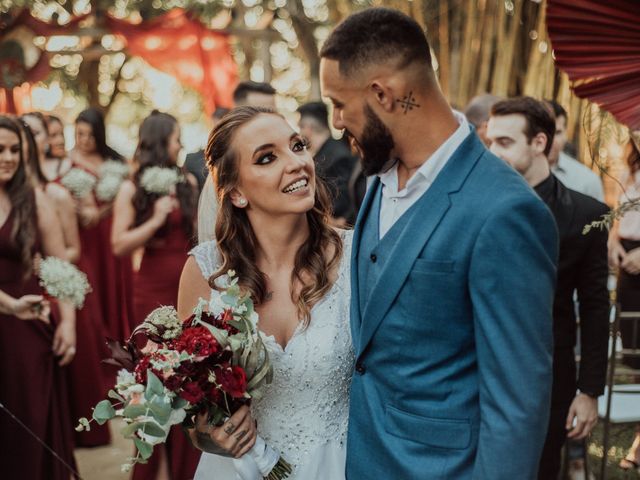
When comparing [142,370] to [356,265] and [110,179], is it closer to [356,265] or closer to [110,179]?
[356,265]

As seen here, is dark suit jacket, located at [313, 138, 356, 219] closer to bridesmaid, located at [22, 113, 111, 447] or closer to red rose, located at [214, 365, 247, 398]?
bridesmaid, located at [22, 113, 111, 447]

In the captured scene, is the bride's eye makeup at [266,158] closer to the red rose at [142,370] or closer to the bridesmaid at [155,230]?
the red rose at [142,370]

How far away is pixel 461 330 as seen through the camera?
1983mm

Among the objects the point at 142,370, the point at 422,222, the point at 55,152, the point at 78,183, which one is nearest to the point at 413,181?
the point at 422,222

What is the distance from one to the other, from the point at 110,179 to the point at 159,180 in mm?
1614

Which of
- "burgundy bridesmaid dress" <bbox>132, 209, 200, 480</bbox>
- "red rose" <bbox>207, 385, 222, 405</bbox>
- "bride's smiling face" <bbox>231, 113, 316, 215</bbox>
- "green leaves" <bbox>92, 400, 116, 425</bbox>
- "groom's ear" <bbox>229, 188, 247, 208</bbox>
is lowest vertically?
"burgundy bridesmaid dress" <bbox>132, 209, 200, 480</bbox>

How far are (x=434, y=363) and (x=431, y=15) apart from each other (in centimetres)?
658

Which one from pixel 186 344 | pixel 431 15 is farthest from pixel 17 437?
pixel 431 15

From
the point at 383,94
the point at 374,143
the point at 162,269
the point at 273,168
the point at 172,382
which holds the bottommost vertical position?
the point at 162,269

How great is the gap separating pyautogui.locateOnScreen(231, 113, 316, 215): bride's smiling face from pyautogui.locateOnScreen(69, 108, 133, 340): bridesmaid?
444 cm

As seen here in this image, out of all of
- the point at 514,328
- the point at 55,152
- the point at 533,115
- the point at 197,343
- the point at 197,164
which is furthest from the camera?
the point at 55,152

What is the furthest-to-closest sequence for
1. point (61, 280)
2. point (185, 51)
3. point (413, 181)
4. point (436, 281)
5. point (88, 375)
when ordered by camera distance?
point (185, 51) < point (88, 375) < point (61, 280) < point (413, 181) < point (436, 281)

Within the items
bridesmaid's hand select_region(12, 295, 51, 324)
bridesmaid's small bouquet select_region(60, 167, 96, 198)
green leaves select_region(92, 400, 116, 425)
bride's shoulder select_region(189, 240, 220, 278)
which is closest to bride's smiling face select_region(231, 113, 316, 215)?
bride's shoulder select_region(189, 240, 220, 278)

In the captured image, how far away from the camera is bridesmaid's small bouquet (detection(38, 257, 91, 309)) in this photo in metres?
4.31
